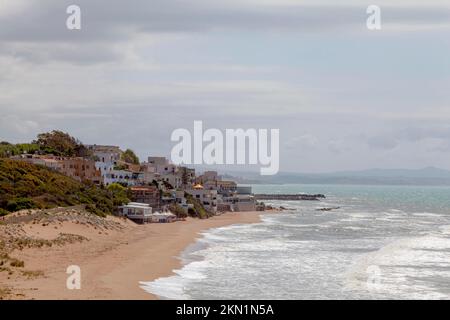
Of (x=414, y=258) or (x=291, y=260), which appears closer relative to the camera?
(x=291, y=260)

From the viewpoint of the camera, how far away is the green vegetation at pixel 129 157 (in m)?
131

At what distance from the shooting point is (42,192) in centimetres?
6538

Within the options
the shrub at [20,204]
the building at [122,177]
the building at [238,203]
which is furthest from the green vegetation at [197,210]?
the shrub at [20,204]

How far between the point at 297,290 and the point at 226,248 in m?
18.7

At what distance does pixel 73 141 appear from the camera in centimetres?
11581

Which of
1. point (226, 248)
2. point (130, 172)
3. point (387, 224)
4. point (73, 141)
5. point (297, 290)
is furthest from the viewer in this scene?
point (73, 141)

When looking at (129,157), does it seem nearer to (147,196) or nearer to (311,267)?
(147,196)

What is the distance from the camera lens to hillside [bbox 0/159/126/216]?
2306 inches

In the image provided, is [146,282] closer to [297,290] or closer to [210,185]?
[297,290]

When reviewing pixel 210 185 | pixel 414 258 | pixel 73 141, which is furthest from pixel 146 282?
pixel 210 185

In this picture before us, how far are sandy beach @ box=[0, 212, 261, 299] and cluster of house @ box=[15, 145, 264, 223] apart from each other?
14736mm

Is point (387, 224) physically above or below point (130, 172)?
below

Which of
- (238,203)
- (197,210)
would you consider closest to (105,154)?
(197,210)
